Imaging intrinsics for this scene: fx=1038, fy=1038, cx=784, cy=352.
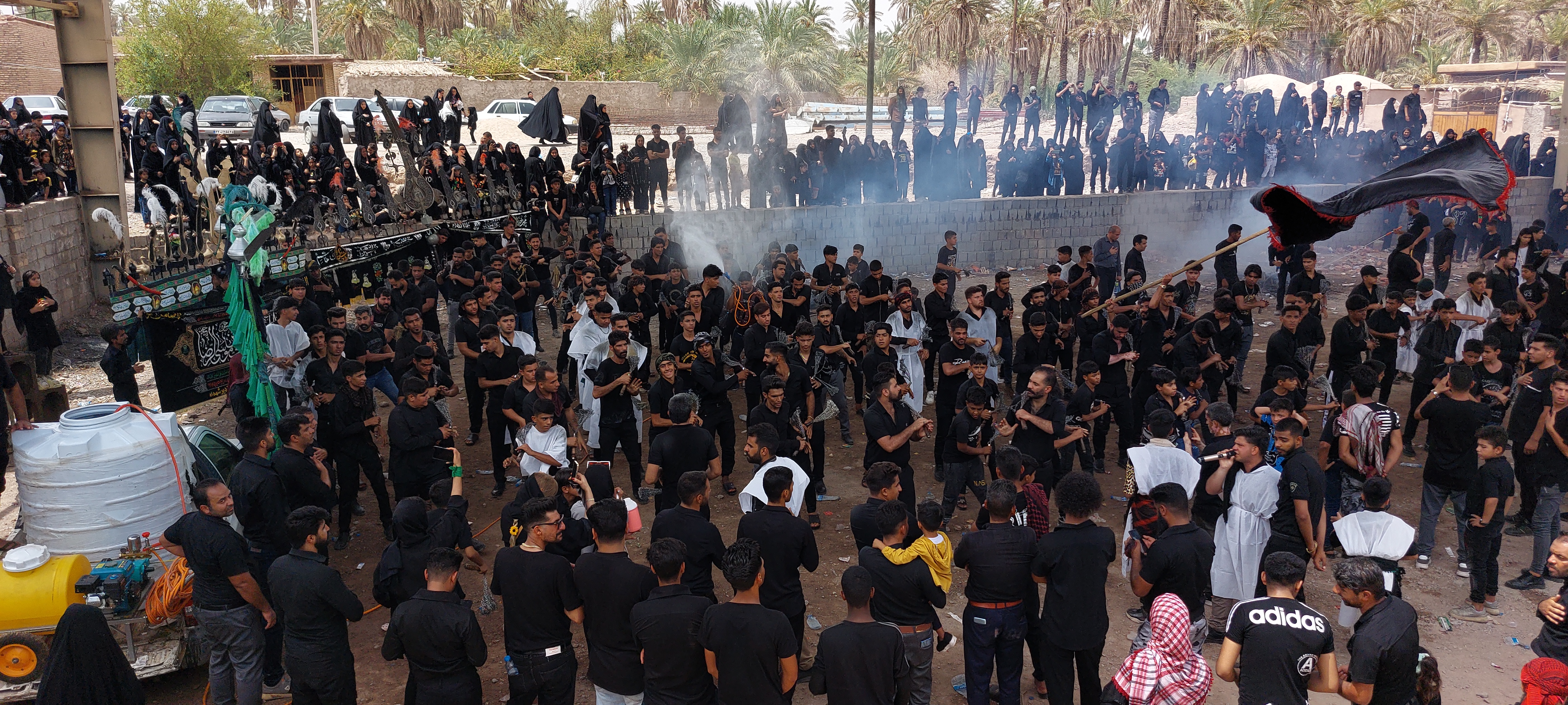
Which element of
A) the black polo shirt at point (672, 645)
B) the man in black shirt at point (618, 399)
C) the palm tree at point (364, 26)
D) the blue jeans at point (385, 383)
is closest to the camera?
the black polo shirt at point (672, 645)

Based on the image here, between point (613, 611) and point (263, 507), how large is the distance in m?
2.40

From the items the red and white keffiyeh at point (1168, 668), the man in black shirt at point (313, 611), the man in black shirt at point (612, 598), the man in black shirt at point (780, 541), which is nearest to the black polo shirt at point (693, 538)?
the man in black shirt at point (780, 541)

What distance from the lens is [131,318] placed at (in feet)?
30.6

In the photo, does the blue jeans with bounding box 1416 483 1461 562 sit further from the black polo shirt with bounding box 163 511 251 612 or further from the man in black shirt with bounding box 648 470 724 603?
the black polo shirt with bounding box 163 511 251 612

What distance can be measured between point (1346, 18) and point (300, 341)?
39.2 m

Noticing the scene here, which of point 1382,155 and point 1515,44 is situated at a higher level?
point 1515,44

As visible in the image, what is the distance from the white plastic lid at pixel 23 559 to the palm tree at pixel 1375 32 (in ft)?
134

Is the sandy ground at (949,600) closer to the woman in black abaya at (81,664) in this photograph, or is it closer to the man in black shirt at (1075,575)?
the man in black shirt at (1075,575)

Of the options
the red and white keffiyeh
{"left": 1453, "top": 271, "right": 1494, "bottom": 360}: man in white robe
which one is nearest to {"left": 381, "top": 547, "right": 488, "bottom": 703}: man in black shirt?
the red and white keffiyeh

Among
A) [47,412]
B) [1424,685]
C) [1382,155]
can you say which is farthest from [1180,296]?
[1382,155]

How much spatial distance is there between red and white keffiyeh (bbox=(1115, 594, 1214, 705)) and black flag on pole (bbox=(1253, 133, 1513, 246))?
169 inches

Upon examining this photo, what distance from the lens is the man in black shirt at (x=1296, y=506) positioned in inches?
221

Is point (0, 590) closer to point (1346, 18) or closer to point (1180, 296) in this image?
point (1180, 296)

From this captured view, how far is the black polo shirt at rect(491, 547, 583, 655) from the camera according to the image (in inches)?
181
